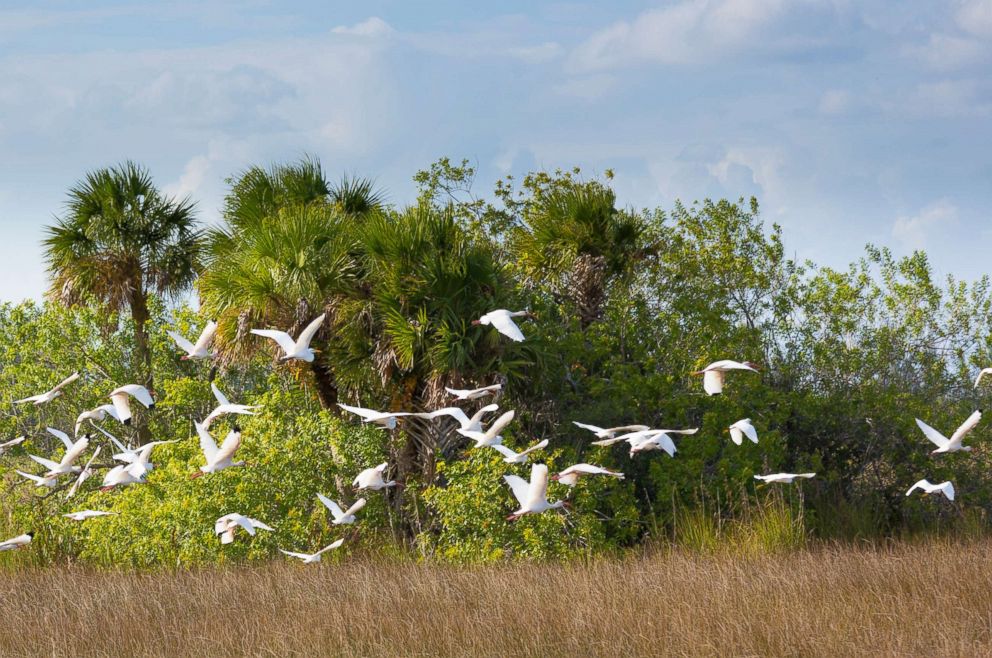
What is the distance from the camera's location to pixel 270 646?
8.97 m

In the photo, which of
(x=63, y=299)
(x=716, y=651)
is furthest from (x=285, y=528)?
(x=63, y=299)

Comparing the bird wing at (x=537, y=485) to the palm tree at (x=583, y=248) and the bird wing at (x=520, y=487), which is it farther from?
the palm tree at (x=583, y=248)

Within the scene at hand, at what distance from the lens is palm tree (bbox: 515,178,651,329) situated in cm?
1825

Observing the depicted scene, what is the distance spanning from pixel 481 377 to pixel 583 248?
4.46m

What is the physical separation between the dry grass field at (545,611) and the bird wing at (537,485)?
806 mm

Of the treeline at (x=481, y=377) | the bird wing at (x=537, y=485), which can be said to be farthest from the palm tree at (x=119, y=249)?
the bird wing at (x=537, y=485)

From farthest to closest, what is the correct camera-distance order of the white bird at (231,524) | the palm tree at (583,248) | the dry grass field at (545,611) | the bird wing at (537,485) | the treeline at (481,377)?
1. the palm tree at (583,248)
2. the treeline at (481,377)
3. the white bird at (231,524)
4. the bird wing at (537,485)
5. the dry grass field at (545,611)

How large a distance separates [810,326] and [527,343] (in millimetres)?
6499

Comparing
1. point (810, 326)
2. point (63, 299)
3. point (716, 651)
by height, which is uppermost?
point (63, 299)

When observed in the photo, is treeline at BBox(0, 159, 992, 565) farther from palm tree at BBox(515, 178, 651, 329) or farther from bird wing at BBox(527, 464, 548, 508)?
bird wing at BBox(527, 464, 548, 508)

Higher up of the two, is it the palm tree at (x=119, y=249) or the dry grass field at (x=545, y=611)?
the palm tree at (x=119, y=249)

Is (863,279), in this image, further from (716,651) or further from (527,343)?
(716,651)

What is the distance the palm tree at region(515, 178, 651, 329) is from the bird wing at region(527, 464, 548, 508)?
26.5 ft

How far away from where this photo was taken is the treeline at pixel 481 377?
47.5 feet
